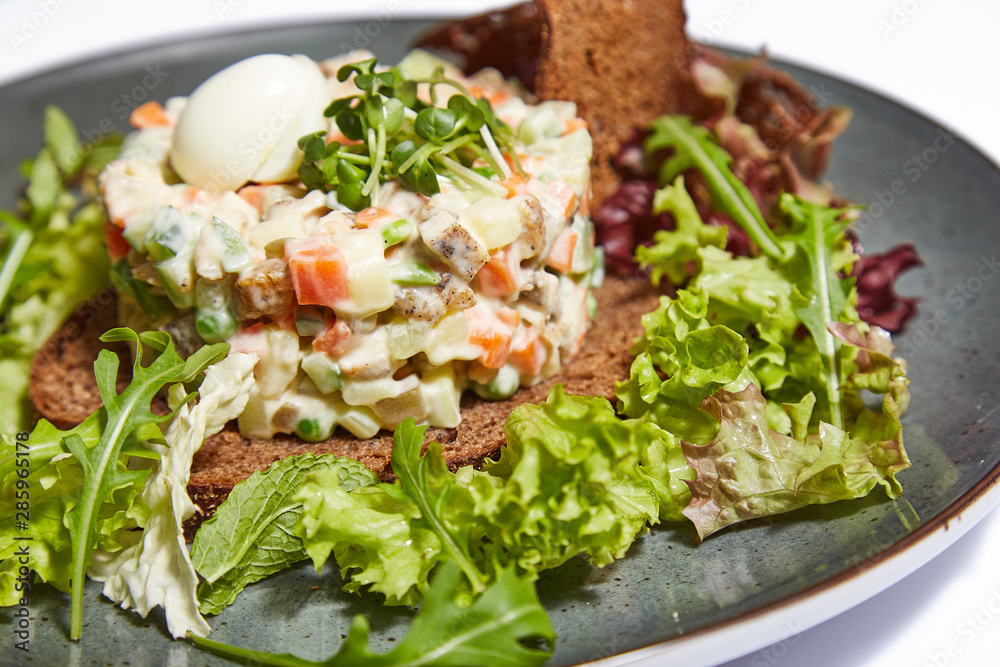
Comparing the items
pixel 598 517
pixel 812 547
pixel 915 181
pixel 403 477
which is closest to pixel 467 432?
pixel 403 477

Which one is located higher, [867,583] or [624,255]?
[867,583]

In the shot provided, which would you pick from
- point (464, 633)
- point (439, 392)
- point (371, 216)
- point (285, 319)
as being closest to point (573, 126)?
point (371, 216)

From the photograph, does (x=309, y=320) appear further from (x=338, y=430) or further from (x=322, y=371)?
(x=338, y=430)

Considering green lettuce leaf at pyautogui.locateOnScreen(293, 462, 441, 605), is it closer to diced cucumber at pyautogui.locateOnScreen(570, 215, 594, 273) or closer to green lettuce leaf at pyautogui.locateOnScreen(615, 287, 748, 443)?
green lettuce leaf at pyautogui.locateOnScreen(615, 287, 748, 443)

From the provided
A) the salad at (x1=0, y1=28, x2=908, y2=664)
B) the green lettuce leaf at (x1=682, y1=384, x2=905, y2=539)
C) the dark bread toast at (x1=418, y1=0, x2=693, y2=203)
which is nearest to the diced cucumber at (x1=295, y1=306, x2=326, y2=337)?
the salad at (x1=0, y1=28, x2=908, y2=664)

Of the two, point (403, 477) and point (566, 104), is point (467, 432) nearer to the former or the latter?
point (403, 477)

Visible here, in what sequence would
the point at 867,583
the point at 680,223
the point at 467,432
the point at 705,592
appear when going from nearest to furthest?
the point at 867,583 → the point at 705,592 → the point at 467,432 → the point at 680,223

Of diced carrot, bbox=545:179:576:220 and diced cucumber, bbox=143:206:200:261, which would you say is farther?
diced carrot, bbox=545:179:576:220
